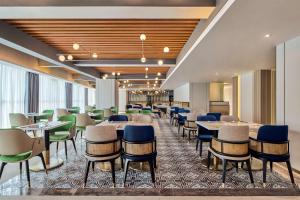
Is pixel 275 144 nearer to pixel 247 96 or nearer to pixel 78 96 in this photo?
pixel 247 96

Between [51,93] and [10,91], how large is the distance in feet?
12.3

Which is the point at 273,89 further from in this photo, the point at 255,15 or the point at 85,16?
the point at 85,16

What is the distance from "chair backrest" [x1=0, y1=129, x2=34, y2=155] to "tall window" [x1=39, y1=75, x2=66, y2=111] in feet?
26.4

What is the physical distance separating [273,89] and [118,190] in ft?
23.5

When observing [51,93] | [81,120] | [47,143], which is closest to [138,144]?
[47,143]

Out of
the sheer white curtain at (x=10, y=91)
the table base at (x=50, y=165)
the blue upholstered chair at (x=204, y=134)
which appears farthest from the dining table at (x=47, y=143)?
the sheer white curtain at (x=10, y=91)

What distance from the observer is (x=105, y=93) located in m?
10.8

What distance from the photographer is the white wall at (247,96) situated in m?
7.95

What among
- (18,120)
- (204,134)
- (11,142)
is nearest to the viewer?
(11,142)

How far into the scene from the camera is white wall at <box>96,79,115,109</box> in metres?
10.7

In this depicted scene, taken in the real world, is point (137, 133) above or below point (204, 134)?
above

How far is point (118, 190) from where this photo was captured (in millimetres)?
3064

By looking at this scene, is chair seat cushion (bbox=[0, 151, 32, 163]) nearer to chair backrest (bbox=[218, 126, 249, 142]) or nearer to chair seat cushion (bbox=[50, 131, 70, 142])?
chair seat cushion (bbox=[50, 131, 70, 142])


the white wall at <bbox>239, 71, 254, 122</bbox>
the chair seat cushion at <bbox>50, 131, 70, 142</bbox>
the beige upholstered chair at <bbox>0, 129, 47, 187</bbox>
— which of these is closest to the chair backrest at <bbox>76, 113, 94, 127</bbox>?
the chair seat cushion at <bbox>50, 131, 70, 142</bbox>
